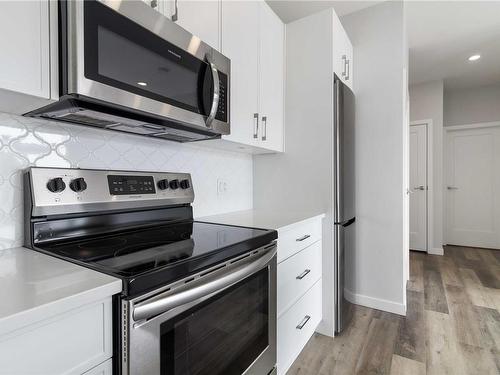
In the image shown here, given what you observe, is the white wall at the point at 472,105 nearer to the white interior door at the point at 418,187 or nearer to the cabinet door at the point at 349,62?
the white interior door at the point at 418,187

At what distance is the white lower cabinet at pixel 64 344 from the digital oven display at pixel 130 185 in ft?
2.17

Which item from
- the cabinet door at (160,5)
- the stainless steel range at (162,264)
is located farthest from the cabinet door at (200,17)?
the stainless steel range at (162,264)

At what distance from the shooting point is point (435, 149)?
14.1 ft

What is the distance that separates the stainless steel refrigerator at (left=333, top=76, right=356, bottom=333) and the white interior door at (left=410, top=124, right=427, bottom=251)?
9.17 ft

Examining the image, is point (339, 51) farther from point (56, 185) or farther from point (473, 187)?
point (473, 187)

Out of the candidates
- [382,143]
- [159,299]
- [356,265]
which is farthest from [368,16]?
[159,299]

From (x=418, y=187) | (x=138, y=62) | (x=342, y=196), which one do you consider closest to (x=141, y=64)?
(x=138, y=62)

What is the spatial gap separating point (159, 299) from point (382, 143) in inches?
87.0

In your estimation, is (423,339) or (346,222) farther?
(346,222)

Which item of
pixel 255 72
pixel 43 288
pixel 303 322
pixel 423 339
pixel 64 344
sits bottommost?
pixel 423 339

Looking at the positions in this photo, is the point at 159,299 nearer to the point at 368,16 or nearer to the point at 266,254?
the point at 266,254

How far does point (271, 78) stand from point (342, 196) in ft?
3.14

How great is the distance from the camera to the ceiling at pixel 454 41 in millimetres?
2578

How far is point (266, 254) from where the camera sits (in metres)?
1.26
